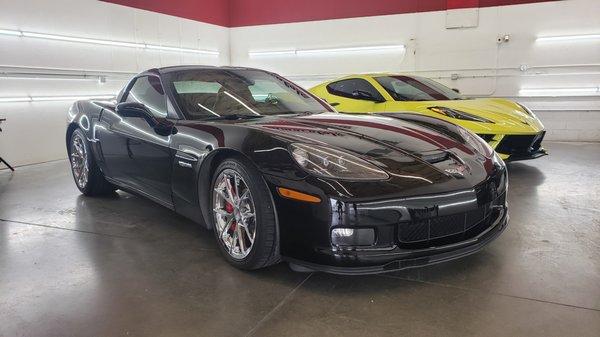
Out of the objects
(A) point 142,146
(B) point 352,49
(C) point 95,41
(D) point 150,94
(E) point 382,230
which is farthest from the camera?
(B) point 352,49

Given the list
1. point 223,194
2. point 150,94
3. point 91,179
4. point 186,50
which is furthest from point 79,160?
point 186,50

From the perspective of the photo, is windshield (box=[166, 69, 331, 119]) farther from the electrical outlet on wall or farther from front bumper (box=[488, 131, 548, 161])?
the electrical outlet on wall

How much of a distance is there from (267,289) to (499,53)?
711cm

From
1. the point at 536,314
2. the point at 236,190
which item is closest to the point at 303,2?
the point at 236,190

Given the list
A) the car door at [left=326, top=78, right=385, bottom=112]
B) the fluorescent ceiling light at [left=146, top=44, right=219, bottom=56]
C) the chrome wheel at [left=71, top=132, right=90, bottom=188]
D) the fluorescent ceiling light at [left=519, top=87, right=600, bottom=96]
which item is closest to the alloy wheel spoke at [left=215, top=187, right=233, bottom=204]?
the chrome wheel at [left=71, top=132, right=90, bottom=188]

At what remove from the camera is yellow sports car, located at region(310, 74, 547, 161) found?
166 inches

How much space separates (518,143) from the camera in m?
4.25

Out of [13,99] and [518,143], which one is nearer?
[518,143]

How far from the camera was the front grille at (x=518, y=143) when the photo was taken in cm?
420

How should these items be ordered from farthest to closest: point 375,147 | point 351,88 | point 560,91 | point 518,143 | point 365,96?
point 560,91, point 351,88, point 365,96, point 518,143, point 375,147

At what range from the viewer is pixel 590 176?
14.6 ft

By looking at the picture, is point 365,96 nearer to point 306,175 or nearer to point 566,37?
point 306,175

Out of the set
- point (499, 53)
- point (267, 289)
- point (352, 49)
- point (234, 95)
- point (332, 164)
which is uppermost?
point (352, 49)

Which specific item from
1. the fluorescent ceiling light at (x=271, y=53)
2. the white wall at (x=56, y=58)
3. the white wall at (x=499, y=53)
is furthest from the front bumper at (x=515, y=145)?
the fluorescent ceiling light at (x=271, y=53)
